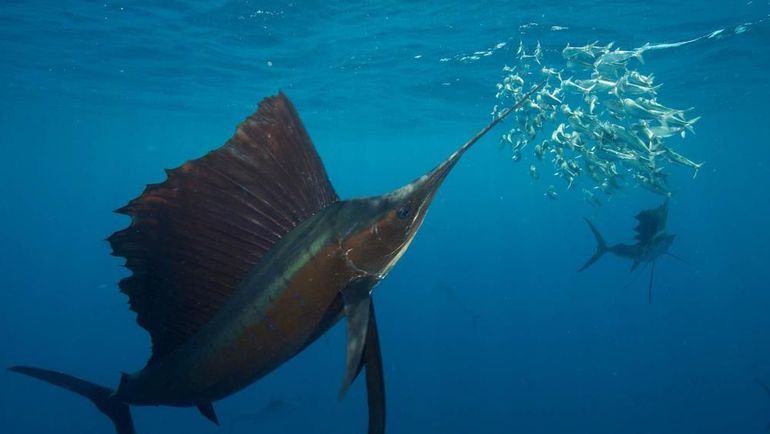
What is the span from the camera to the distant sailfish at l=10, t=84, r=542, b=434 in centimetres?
182

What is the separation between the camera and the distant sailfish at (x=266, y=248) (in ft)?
5.96

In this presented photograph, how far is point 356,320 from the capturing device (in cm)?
179

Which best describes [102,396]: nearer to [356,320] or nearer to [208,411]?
[208,411]

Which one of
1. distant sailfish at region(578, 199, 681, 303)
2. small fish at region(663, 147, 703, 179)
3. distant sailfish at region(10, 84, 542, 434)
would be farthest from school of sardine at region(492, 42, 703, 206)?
distant sailfish at region(10, 84, 542, 434)

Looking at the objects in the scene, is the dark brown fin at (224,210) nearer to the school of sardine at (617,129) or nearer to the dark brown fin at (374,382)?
the dark brown fin at (374,382)

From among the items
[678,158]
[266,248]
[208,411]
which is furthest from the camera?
[678,158]

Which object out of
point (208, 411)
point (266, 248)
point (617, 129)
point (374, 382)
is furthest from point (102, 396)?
point (617, 129)

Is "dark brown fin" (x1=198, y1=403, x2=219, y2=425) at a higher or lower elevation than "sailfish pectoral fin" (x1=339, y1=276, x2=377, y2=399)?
lower

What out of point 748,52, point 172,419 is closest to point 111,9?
point 172,419

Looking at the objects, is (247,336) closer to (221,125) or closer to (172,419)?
(172,419)

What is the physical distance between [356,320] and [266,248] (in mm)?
521

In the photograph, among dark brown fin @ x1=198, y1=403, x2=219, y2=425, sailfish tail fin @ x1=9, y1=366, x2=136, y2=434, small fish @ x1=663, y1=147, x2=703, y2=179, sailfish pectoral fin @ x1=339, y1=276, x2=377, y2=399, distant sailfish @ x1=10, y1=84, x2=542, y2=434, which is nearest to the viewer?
sailfish pectoral fin @ x1=339, y1=276, x2=377, y2=399

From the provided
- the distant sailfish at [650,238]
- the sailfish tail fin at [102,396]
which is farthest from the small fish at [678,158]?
the sailfish tail fin at [102,396]

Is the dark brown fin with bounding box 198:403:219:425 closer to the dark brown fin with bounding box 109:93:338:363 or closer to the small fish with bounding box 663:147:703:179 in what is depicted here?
the dark brown fin with bounding box 109:93:338:363
